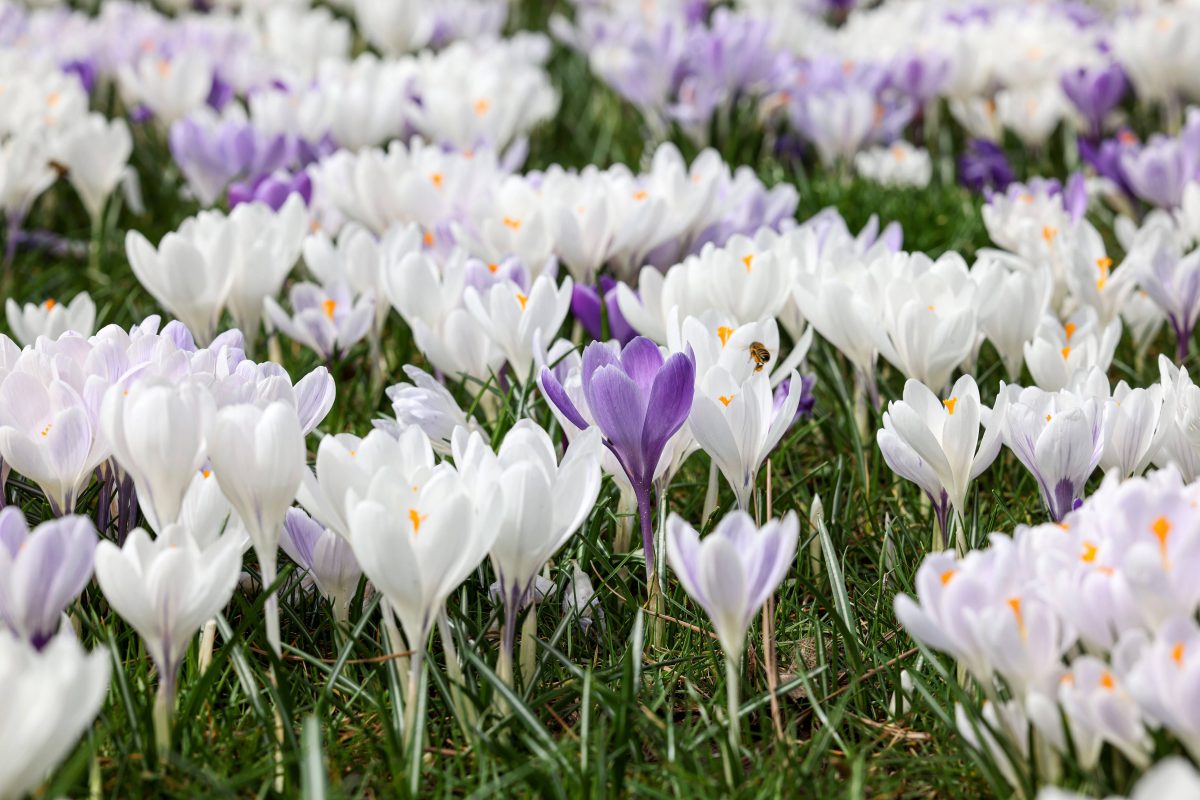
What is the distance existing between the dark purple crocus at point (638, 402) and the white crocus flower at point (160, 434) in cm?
50

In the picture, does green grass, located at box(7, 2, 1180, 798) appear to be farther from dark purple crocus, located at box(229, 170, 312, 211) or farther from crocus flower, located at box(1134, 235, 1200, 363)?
dark purple crocus, located at box(229, 170, 312, 211)

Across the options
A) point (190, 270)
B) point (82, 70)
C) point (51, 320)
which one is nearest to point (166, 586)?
point (51, 320)

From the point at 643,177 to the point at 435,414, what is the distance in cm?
146

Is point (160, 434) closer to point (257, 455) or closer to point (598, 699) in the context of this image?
point (257, 455)

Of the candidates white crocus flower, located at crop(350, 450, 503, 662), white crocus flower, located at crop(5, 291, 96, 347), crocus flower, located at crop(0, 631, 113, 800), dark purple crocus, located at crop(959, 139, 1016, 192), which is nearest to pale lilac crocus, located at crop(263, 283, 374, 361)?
white crocus flower, located at crop(5, 291, 96, 347)

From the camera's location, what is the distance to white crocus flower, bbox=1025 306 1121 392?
225 cm

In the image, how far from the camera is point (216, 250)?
2635mm

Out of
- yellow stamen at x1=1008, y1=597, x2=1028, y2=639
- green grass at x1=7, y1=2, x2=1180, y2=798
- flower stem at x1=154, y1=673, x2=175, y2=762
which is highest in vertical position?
yellow stamen at x1=1008, y1=597, x2=1028, y2=639

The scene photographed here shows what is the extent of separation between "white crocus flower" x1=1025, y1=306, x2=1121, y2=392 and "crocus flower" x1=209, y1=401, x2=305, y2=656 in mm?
1288

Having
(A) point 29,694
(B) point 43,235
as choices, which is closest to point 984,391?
(A) point 29,694

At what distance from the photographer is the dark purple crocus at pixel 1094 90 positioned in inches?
190

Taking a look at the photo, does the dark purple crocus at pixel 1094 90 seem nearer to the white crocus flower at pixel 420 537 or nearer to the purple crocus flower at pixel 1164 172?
the purple crocus flower at pixel 1164 172

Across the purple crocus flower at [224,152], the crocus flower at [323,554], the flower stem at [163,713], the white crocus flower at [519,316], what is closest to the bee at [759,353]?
the white crocus flower at [519,316]

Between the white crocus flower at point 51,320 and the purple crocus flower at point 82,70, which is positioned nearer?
the white crocus flower at point 51,320
